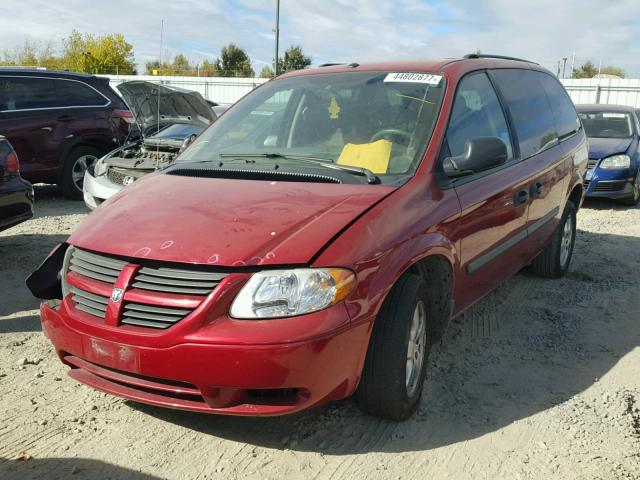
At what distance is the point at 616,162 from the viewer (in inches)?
376

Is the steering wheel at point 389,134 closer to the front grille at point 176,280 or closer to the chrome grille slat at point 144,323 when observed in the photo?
the front grille at point 176,280

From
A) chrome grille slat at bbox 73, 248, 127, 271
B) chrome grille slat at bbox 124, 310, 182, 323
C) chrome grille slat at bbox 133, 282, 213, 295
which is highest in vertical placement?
chrome grille slat at bbox 73, 248, 127, 271

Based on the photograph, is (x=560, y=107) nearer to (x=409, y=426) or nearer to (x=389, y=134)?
(x=389, y=134)

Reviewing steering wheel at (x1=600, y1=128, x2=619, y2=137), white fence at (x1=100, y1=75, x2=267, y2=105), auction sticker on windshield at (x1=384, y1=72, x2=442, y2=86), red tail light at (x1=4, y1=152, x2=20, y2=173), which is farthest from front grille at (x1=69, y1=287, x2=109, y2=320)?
white fence at (x1=100, y1=75, x2=267, y2=105)

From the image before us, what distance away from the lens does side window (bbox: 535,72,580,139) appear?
543cm

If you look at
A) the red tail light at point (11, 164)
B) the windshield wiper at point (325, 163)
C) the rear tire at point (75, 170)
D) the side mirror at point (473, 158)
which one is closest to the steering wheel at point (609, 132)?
the side mirror at point (473, 158)

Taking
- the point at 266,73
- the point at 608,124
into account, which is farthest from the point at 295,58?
the point at 608,124

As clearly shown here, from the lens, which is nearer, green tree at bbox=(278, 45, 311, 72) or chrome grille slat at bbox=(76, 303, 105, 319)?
chrome grille slat at bbox=(76, 303, 105, 319)

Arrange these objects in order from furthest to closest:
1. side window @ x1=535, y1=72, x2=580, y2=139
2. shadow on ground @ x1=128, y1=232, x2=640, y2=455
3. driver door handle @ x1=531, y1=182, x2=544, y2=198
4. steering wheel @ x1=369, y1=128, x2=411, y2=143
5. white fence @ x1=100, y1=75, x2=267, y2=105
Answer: white fence @ x1=100, y1=75, x2=267, y2=105 → side window @ x1=535, y1=72, x2=580, y2=139 → driver door handle @ x1=531, y1=182, x2=544, y2=198 → steering wheel @ x1=369, y1=128, x2=411, y2=143 → shadow on ground @ x1=128, y1=232, x2=640, y2=455

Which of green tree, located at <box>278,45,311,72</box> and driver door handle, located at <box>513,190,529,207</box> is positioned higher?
green tree, located at <box>278,45,311,72</box>

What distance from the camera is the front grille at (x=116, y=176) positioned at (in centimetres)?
722

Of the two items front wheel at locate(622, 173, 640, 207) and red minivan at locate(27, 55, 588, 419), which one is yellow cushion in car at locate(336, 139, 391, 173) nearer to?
red minivan at locate(27, 55, 588, 419)

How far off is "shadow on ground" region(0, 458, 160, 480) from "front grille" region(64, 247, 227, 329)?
2.07 ft

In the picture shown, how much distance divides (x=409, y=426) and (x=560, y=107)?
3668 mm
